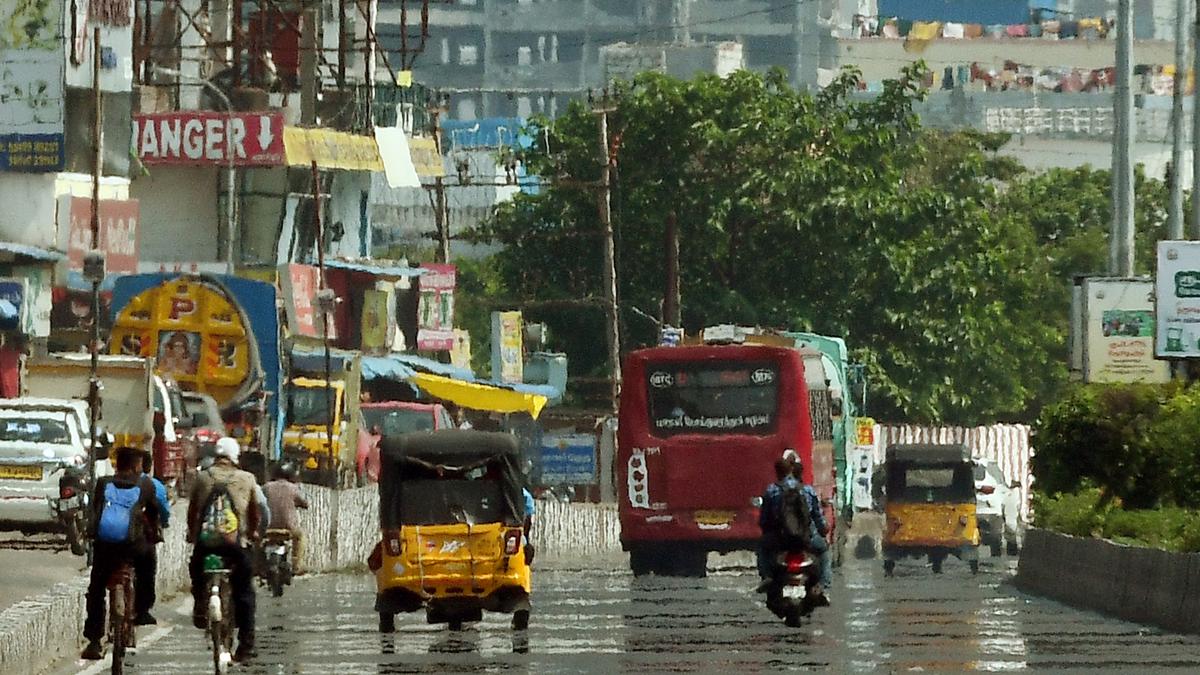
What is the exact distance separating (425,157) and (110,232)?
2003 centimetres

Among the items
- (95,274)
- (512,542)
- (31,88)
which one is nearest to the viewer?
(512,542)

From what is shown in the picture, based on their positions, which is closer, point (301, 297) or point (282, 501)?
point (282, 501)

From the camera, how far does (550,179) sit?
73.4 meters

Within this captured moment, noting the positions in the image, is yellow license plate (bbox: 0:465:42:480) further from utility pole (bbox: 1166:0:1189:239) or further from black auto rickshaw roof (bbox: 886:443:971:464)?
utility pole (bbox: 1166:0:1189:239)

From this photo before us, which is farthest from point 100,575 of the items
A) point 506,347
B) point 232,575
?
point 506,347

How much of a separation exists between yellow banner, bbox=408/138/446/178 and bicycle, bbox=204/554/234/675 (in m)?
47.6

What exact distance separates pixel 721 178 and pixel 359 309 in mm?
9722

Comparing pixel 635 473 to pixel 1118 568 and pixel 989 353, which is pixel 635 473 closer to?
pixel 1118 568

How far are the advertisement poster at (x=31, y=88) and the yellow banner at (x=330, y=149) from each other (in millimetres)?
11820

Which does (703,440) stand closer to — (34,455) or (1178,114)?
(34,455)

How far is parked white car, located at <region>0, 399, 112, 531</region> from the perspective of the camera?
3291 centimetres

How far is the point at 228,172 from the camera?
198 feet

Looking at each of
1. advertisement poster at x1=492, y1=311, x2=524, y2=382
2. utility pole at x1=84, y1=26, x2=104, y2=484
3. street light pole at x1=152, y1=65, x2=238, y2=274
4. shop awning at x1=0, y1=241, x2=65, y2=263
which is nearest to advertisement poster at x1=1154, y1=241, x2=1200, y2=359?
utility pole at x1=84, y1=26, x2=104, y2=484

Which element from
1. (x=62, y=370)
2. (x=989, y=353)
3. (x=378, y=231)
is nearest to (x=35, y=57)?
(x=62, y=370)
